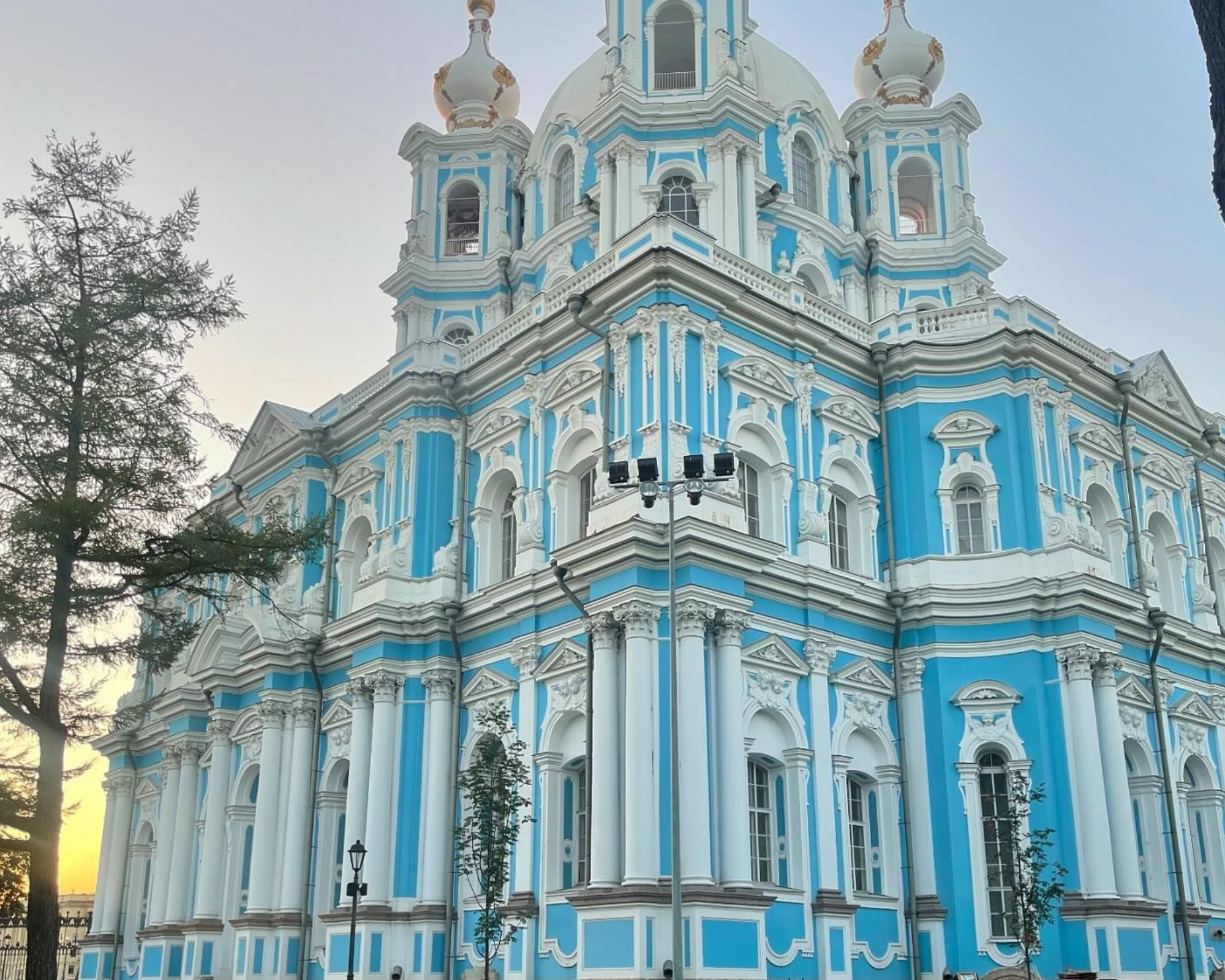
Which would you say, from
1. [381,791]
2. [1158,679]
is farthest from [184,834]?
[1158,679]

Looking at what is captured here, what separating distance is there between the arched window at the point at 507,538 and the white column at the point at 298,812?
5.49 metres

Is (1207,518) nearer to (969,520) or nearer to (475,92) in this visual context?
(969,520)

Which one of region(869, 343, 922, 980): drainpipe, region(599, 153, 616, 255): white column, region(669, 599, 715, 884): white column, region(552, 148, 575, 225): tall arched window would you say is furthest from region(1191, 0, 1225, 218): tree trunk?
region(552, 148, 575, 225): tall arched window

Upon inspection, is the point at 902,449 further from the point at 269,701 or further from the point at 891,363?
the point at 269,701

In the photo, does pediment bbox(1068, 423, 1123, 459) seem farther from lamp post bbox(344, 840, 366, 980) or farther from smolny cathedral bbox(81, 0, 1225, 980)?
lamp post bbox(344, 840, 366, 980)

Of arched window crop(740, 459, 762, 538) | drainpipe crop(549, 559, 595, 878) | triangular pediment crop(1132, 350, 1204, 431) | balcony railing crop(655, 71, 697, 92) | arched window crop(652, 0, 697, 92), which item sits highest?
arched window crop(652, 0, 697, 92)

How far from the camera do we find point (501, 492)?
27234 millimetres

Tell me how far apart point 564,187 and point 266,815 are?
14.9 metres

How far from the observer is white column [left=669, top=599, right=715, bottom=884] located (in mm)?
19922

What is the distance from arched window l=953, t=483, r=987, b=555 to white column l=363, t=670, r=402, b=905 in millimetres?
10368

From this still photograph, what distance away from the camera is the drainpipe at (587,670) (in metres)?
21.8

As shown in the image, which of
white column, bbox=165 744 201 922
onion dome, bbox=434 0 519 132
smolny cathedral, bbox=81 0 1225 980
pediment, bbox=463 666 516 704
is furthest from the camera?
onion dome, bbox=434 0 519 132

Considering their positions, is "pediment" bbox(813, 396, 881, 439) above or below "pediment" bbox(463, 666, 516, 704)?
above

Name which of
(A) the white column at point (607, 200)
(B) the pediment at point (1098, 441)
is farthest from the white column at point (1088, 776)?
(A) the white column at point (607, 200)
